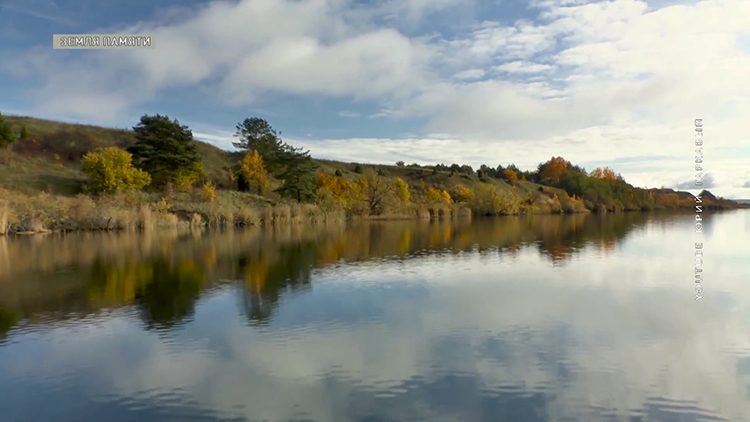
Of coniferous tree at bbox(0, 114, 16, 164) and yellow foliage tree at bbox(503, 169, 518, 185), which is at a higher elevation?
coniferous tree at bbox(0, 114, 16, 164)

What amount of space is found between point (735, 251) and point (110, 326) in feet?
65.3

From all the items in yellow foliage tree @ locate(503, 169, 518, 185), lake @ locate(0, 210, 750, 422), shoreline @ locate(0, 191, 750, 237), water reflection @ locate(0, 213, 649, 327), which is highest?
yellow foliage tree @ locate(503, 169, 518, 185)

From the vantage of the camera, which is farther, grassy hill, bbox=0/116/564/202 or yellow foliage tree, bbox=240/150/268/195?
yellow foliage tree, bbox=240/150/268/195

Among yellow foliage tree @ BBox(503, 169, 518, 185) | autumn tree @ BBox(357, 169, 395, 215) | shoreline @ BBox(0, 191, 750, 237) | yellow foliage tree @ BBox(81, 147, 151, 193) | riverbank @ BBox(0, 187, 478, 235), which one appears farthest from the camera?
yellow foliage tree @ BBox(503, 169, 518, 185)

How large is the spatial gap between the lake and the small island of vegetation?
17.5 m

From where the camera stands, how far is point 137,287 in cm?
1116

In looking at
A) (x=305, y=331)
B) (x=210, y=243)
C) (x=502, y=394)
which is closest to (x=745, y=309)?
(x=502, y=394)

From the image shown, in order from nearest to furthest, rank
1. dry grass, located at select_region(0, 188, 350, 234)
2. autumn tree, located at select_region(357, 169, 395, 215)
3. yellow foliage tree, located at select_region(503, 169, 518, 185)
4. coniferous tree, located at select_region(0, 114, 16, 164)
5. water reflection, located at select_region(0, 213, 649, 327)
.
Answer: water reflection, located at select_region(0, 213, 649, 327) → dry grass, located at select_region(0, 188, 350, 234) → coniferous tree, located at select_region(0, 114, 16, 164) → autumn tree, located at select_region(357, 169, 395, 215) → yellow foliage tree, located at select_region(503, 169, 518, 185)

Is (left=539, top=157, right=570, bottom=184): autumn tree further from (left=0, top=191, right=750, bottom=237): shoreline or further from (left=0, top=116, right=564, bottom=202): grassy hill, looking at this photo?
(left=0, top=191, right=750, bottom=237): shoreline

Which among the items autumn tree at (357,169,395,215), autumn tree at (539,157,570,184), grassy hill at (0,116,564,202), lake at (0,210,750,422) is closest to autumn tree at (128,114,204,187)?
grassy hill at (0,116,564,202)

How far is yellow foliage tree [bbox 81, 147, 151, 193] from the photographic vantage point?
37.0 meters

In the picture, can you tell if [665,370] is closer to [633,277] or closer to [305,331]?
[305,331]

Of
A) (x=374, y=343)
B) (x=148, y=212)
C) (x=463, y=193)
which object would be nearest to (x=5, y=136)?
(x=148, y=212)

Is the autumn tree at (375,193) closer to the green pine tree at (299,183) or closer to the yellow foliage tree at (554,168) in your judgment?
the green pine tree at (299,183)
